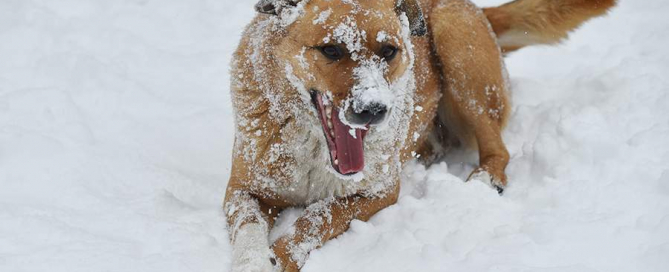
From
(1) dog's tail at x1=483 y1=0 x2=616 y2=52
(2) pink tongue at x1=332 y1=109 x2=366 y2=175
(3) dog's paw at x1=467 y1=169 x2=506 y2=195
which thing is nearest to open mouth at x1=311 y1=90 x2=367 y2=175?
(2) pink tongue at x1=332 y1=109 x2=366 y2=175

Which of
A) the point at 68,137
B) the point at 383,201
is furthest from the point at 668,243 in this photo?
the point at 68,137

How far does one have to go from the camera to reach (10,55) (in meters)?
5.77

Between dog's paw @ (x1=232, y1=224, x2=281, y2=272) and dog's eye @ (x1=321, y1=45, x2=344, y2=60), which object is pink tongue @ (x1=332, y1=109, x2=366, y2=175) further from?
dog's paw @ (x1=232, y1=224, x2=281, y2=272)

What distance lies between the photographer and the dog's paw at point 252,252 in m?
3.35

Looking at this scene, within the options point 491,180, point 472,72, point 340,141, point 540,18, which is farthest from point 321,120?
point 540,18

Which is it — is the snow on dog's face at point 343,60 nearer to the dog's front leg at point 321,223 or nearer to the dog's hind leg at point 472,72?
the dog's front leg at point 321,223

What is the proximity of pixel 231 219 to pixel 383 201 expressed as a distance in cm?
84

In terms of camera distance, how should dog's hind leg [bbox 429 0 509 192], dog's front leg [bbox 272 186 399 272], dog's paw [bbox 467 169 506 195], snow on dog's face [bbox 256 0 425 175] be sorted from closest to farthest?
snow on dog's face [bbox 256 0 425 175] < dog's front leg [bbox 272 186 399 272] < dog's paw [bbox 467 169 506 195] < dog's hind leg [bbox 429 0 509 192]

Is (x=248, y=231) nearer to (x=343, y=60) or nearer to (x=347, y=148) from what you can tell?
(x=347, y=148)

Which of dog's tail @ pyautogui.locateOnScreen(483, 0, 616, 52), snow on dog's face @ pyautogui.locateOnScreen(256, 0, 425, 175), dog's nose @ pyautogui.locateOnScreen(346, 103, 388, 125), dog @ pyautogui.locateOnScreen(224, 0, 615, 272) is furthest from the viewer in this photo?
dog's tail @ pyautogui.locateOnScreen(483, 0, 616, 52)

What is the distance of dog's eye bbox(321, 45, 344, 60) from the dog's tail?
2409 millimetres

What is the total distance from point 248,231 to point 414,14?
151 centimetres

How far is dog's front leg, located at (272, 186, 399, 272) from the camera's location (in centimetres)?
348

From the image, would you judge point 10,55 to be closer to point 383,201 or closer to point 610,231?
point 383,201
